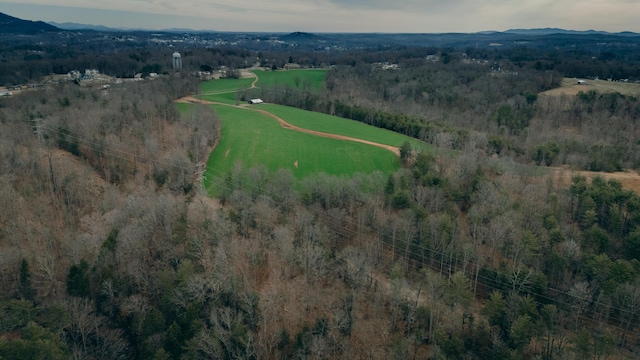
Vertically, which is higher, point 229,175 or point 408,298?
point 229,175

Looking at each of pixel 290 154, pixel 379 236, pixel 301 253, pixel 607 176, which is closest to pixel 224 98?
pixel 290 154

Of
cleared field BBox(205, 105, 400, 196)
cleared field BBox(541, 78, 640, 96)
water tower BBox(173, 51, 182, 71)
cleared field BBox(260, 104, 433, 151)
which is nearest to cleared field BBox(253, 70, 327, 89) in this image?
water tower BBox(173, 51, 182, 71)

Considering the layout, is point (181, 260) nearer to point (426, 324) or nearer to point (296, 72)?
point (426, 324)

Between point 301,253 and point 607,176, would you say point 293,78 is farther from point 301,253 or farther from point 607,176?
point 301,253

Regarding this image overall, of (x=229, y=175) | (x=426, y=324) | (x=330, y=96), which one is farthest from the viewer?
(x=330, y=96)

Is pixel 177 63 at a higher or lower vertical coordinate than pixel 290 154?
higher

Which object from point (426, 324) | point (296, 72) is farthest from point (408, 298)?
point (296, 72)
